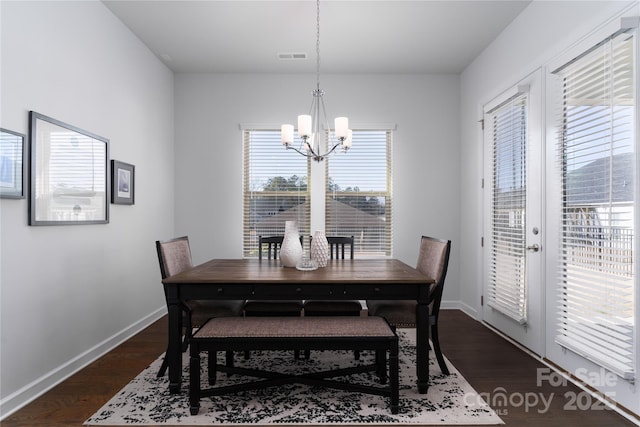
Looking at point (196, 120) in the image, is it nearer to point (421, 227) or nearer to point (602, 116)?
point (421, 227)

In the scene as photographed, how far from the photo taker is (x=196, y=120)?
450 centimetres

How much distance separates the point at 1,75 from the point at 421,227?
399cm

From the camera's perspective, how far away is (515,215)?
3.27m

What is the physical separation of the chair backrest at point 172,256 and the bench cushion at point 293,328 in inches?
21.8

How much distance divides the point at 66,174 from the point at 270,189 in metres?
2.27

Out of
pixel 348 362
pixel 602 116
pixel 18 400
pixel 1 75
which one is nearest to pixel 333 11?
pixel 602 116

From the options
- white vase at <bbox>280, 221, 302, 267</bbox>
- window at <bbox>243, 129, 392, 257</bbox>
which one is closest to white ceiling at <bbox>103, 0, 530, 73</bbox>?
window at <bbox>243, 129, 392, 257</bbox>

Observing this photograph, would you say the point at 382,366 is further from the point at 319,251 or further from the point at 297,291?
the point at 319,251

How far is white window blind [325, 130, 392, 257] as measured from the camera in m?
4.55

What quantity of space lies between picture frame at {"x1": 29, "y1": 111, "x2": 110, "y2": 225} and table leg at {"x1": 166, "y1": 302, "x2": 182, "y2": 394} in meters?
1.02

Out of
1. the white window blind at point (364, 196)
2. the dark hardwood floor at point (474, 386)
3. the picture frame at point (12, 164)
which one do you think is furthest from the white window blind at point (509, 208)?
the picture frame at point (12, 164)

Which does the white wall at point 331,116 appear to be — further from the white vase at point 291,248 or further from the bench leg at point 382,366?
the bench leg at point 382,366

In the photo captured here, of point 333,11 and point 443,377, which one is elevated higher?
point 333,11

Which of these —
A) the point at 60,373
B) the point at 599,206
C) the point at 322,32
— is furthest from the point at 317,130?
the point at 60,373
